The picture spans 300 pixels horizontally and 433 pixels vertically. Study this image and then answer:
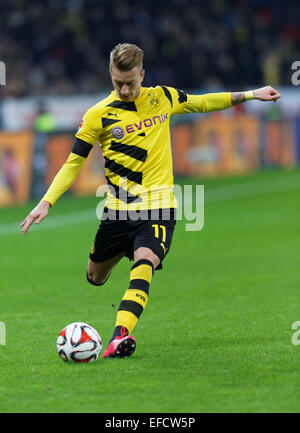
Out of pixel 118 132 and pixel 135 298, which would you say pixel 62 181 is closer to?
pixel 118 132

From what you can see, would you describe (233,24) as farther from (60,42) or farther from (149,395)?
(149,395)

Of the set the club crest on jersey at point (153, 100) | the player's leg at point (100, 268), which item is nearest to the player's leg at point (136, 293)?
the player's leg at point (100, 268)

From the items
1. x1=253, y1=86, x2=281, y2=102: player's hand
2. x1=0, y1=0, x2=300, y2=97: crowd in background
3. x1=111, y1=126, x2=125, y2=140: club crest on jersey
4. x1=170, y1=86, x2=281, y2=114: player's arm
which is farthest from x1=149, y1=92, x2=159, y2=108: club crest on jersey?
x1=0, y1=0, x2=300, y2=97: crowd in background

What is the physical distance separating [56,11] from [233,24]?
6479mm

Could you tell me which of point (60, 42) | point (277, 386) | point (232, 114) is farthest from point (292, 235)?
point (60, 42)

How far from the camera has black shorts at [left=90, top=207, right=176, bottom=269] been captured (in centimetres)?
653

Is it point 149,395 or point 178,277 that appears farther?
point 178,277

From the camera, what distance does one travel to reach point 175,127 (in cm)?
2181

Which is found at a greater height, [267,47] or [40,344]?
[267,47]

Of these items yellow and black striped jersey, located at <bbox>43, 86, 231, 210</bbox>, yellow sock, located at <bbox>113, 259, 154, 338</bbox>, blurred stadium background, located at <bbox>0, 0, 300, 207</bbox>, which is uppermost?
blurred stadium background, located at <bbox>0, 0, 300, 207</bbox>

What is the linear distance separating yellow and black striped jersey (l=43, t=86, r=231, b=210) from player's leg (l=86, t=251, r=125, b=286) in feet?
1.80

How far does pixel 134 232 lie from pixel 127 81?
113 centimetres

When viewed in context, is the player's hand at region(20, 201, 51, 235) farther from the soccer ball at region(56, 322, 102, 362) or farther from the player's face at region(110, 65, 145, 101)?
the player's face at region(110, 65, 145, 101)

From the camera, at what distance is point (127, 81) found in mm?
6363
